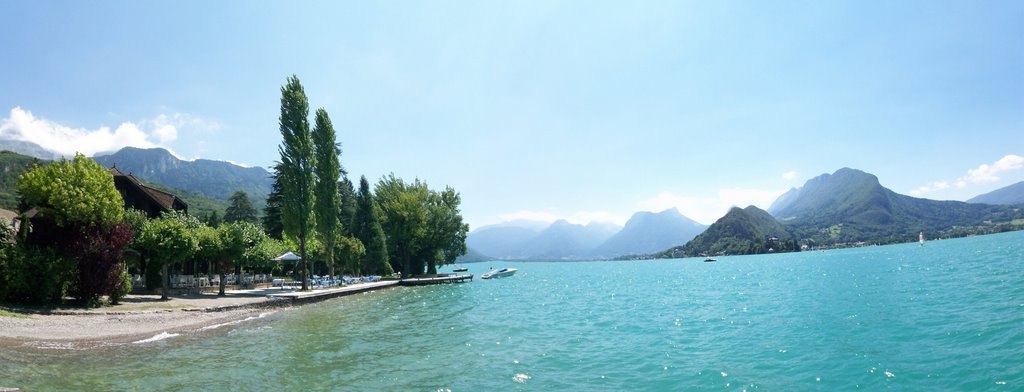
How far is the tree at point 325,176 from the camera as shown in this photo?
41.8m

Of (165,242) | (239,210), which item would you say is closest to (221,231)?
(165,242)

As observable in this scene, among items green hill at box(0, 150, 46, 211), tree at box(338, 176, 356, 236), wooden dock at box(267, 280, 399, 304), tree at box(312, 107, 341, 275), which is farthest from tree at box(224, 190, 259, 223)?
green hill at box(0, 150, 46, 211)

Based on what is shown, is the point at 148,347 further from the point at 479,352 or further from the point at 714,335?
the point at 714,335

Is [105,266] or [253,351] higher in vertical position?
[105,266]

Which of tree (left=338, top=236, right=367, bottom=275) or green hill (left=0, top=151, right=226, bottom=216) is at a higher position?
green hill (left=0, top=151, right=226, bottom=216)

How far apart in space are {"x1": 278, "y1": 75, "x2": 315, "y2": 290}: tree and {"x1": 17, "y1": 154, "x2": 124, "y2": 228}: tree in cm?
1581

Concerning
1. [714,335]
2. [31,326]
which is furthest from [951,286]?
[31,326]

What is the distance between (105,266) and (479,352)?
1749 cm

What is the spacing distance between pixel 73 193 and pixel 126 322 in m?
6.37

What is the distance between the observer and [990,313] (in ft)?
54.2

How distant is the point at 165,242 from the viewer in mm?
24344

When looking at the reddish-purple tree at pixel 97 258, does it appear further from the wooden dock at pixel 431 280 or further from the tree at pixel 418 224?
the tree at pixel 418 224

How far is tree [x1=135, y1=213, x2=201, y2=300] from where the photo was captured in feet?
79.4

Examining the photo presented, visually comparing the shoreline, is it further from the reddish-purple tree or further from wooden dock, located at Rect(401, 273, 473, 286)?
wooden dock, located at Rect(401, 273, 473, 286)
